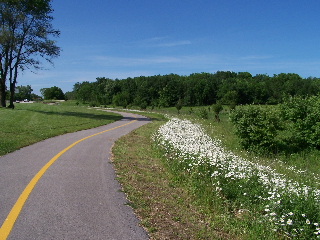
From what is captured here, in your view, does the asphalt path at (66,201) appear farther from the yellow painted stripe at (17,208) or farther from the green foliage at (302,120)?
the green foliage at (302,120)

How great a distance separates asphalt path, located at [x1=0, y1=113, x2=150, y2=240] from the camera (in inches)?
164

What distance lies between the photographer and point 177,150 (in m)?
9.05

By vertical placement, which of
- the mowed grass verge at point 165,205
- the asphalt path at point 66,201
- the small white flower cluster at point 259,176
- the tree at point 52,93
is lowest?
the mowed grass verge at point 165,205

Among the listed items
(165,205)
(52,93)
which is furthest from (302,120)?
(52,93)

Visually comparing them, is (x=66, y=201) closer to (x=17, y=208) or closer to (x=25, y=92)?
(x=17, y=208)

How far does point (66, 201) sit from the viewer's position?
5352mm

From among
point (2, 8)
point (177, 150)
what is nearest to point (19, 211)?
point (177, 150)

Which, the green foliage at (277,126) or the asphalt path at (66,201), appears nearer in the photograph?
the asphalt path at (66,201)

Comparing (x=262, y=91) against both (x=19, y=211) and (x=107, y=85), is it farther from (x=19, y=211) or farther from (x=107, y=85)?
(x=19, y=211)

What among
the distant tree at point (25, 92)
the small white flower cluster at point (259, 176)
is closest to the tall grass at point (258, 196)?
the small white flower cluster at point (259, 176)

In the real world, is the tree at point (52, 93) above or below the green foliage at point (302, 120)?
above

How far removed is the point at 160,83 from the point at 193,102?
570 inches

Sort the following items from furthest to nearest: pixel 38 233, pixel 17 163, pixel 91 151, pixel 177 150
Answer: pixel 91 151
pixel 177 150
pixel 17 163
pixel 38 233

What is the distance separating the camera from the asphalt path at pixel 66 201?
417cm
